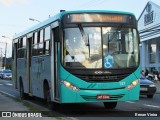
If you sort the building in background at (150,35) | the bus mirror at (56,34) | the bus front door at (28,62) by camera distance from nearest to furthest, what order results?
the bus mirror at (56,34) < the bus front door at (28,62) < the building in background at (150,35)


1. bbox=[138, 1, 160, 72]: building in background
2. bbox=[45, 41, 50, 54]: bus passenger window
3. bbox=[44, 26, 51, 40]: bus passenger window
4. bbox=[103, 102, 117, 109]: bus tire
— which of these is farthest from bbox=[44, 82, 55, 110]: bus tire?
bbox=[138, 1, 160, 72]: building in background

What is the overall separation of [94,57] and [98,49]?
28 cm

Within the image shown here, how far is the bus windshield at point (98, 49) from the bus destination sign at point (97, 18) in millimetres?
265

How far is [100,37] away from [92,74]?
3.88 feet

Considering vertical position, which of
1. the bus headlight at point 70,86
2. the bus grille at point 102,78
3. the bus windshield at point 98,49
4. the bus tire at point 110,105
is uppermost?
the bus windshield at point 98,49

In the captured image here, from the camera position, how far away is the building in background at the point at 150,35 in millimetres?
58375

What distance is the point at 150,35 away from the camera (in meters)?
60.5

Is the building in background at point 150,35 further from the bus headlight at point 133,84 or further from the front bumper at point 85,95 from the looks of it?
the front bumper at point 85,95

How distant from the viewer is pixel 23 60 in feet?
65.1

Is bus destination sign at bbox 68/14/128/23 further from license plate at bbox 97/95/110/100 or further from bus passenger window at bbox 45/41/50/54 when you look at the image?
license plate at bbox 97/95/110/100

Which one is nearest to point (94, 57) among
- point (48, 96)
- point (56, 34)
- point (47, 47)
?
point (56, 34)

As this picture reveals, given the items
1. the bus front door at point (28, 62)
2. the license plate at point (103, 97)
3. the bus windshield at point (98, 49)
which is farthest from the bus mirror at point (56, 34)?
the bus front door at point (28, 62)

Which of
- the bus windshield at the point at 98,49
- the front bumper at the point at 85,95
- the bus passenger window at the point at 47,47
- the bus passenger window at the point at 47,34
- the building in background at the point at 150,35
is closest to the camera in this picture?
the front bumper at the point at 85,95

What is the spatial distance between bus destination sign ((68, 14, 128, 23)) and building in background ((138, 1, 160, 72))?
43199 mm
